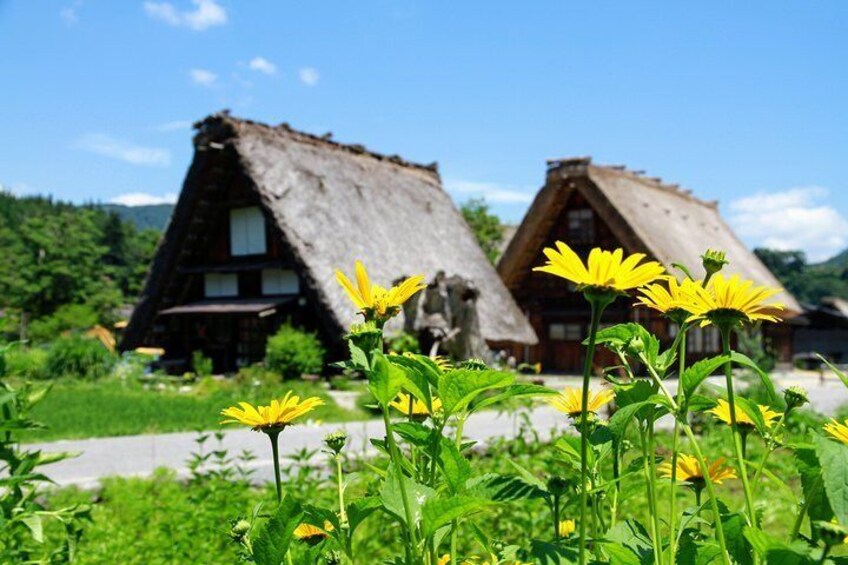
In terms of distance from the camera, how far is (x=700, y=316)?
0.88 m

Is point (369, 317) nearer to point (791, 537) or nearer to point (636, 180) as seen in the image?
point (791, 537)

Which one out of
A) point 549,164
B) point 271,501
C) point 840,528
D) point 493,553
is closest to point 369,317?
point 493,553

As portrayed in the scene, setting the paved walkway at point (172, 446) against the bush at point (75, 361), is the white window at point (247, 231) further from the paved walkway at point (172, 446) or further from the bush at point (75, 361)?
the paved walkway at point (172, 446)

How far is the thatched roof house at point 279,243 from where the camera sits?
525 inches

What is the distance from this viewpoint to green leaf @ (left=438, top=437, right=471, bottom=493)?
0.89 meters

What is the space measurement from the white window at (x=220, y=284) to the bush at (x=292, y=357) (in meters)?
3.84

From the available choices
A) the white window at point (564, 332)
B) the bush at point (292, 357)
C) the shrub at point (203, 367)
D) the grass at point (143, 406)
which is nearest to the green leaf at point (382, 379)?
the grass at point (143, 406)

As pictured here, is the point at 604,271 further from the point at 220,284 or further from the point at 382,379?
the point at 220,284

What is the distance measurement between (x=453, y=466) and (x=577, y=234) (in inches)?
707

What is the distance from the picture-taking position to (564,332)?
19234 millimetres

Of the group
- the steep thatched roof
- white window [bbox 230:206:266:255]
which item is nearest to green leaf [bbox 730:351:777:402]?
white window [bbox 230:206:266:255]

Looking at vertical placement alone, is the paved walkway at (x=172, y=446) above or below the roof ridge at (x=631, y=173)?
below

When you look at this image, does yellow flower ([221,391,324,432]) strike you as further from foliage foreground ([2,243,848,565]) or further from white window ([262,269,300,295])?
white window ([262,269,300,295])

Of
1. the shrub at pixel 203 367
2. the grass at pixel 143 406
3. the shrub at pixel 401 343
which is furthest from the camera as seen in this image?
the shrub at pixel 203 367
